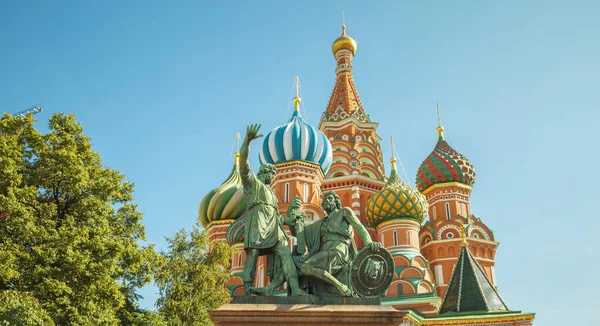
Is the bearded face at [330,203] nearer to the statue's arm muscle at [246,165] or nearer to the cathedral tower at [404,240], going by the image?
the statue's arm muscle at [246,165]

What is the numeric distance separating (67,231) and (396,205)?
20773 mm

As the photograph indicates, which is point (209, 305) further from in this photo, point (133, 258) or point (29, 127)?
point (29, 127)

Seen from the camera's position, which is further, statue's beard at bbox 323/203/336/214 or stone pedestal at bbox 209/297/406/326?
statue's beard at bbox 323/203/336/214

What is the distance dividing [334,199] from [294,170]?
23.5 meters

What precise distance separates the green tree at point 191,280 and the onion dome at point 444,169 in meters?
19.4

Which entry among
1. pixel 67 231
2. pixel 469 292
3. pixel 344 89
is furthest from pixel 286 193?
pixel 67 231

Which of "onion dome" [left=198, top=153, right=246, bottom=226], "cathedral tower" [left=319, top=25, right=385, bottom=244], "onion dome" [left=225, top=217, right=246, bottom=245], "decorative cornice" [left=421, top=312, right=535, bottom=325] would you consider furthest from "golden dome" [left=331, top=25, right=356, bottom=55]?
"decorative cornice" [left=421, top=312, right=535, bottom=325]

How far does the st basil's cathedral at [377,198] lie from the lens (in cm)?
2897

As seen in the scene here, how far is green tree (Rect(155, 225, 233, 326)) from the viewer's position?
695 inches

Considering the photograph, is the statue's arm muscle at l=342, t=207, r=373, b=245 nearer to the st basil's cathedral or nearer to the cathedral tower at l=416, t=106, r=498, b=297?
the st basil's cathedral

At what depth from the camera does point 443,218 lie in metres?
33.7

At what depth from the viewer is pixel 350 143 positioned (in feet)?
124

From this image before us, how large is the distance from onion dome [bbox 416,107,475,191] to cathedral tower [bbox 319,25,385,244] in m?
2.81

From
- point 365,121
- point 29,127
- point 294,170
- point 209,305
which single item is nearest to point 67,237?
point 29,127
